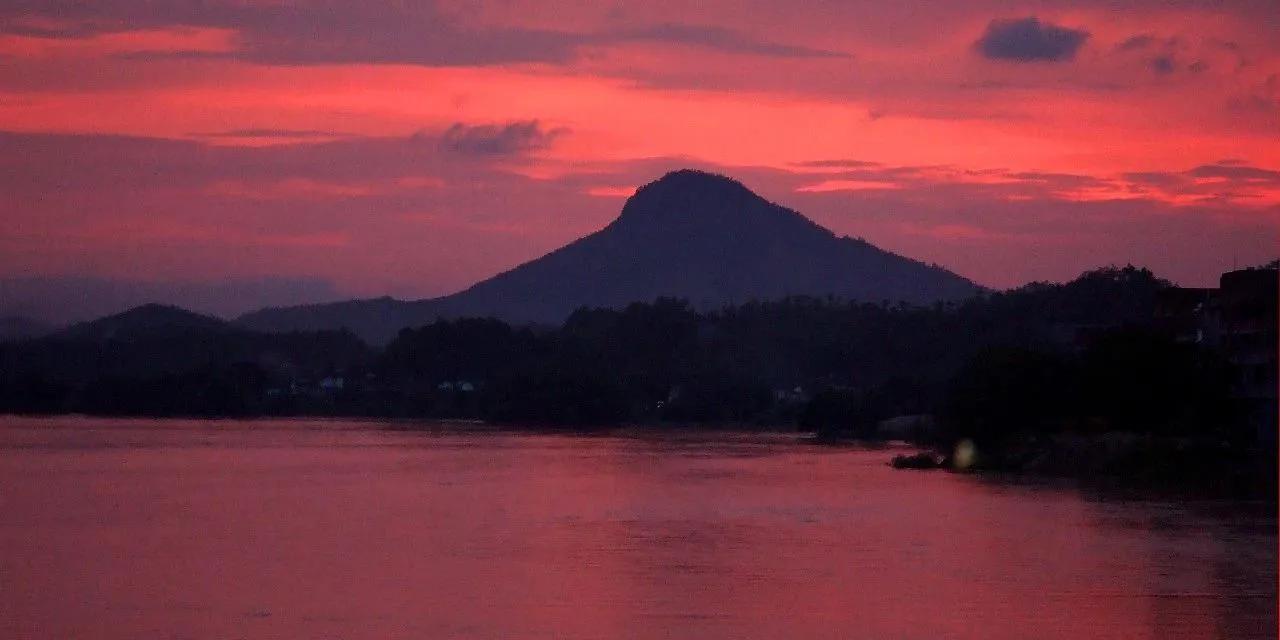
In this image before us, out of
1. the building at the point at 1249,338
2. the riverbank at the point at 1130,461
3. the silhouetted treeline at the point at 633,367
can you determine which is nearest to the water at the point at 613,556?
the riverbank at the point at 1130,461

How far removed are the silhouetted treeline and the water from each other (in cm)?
2907

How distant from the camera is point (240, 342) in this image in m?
141

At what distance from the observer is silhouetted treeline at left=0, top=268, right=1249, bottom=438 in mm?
89562

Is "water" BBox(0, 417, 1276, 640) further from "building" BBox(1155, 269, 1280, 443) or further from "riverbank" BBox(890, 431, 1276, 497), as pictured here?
"building" BBox(1155, 269, 1280, 443)

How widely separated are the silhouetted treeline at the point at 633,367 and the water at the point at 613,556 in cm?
2907

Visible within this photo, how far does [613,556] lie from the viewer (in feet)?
84.1

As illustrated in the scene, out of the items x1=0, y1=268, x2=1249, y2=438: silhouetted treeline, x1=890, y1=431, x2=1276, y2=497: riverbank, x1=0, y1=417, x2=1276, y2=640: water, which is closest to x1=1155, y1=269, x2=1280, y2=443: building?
x1=890, y1=431, x2=1276, y2=497: riverbank

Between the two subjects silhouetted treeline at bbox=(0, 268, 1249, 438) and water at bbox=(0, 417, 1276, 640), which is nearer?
water at bbox=(0, 417, 1276, 640)

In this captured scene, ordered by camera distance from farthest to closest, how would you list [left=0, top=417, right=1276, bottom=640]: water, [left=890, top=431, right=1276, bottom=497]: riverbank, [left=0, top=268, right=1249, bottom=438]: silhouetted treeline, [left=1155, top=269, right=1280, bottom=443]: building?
[left=0, top=268, right=1249, bottom=438]: silhouetted treeline → [left=1155, top=269, right=1280, bottom=443]: building → [left=890, top=431, right=1276, bottom=497]: riverbank → [left=0, top=417, right=1276, bottom=640]: water

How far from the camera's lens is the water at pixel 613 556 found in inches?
770

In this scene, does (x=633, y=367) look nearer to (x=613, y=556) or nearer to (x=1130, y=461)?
(x=1130, y=461)

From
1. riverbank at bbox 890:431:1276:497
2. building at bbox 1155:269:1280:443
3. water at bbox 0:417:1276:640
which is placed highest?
building at bbox 1155:269:1280:443

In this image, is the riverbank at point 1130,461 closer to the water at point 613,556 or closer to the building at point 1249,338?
the building at point 1249,338

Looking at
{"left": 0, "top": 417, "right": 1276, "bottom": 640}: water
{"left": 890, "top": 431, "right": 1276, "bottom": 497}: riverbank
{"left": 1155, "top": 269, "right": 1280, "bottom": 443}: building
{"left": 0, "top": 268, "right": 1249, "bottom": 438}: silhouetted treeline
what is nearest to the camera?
{"left": 0, "top": 417, "right": 1276, "bottom": 640}: water
